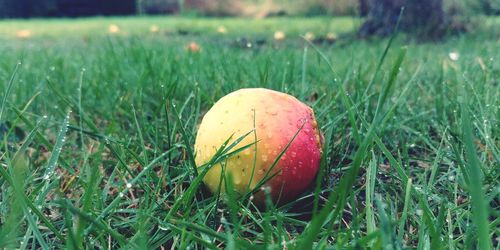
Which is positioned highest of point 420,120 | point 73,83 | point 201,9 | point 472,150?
point 472,150

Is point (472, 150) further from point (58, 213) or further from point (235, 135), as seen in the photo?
point (58, 213)

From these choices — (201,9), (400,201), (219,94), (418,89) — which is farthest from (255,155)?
(201,9)

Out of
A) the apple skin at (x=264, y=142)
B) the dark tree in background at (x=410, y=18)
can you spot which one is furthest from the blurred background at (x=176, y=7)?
the apple skin at (x=264, y=142)

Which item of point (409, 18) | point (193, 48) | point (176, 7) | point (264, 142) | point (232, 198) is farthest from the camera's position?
point (176, 7)

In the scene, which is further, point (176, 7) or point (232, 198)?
point (176, 7)

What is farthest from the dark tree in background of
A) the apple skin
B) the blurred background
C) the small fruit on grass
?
the blurred background

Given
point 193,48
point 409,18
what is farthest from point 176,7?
point 193,48

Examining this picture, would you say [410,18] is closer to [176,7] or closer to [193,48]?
[193,48]
